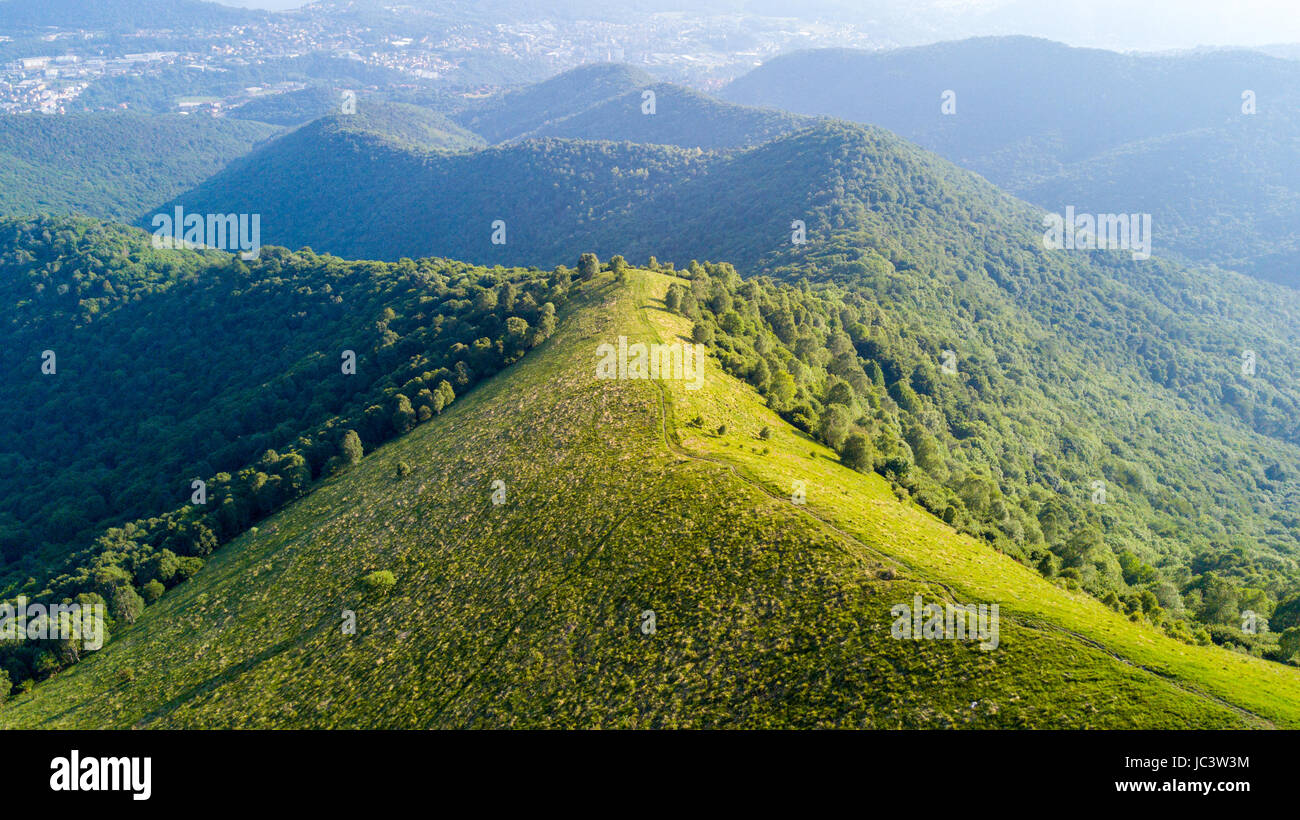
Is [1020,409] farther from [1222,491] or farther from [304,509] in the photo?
[304,509]

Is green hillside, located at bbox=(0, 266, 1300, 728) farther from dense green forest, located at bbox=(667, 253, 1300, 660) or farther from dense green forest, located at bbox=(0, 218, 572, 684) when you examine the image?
dense green forest, located at bbox=(667, 253, 1300, 660)

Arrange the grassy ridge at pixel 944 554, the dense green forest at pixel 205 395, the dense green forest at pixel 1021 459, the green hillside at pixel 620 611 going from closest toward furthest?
the grassy ridge at pixel 944 554 → the green hillside at pixel 620 611 → the dense green forest at pixel 1021 459 → the dense green forest at pixel 205 395

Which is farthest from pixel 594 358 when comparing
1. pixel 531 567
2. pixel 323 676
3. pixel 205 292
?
pixel 205 292

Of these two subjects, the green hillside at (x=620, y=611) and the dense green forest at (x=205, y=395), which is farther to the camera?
the dense green forest at (x=205, y=395)

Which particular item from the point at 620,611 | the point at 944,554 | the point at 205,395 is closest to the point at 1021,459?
the point at 944,554

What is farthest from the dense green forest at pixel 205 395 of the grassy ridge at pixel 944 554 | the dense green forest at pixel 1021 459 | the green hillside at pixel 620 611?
the grassy ridge at pixel 944 554

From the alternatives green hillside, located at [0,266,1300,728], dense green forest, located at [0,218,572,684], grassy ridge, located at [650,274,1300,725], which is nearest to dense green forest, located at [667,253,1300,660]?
grassy ridge, located at [650,274,1300,725]

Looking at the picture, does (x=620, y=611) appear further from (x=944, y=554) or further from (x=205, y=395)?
(x=205, y=395)

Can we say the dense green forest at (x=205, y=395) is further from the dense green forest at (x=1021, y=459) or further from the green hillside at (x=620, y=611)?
the dense green forest at (x=1021, y=459)
